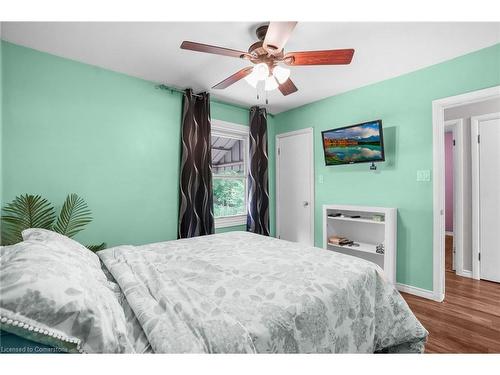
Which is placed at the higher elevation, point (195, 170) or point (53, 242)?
point (195, 170)

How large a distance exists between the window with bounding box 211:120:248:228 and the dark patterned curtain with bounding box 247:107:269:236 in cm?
14

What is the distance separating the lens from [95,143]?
2465 mm

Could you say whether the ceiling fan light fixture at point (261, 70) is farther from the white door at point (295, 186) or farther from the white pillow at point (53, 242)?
the white door at point (295, 186)

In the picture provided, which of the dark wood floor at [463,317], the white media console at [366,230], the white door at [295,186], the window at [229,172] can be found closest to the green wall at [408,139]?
the white media console at [366,230]

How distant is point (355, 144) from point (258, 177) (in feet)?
4.82

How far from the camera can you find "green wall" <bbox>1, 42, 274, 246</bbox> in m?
2.10

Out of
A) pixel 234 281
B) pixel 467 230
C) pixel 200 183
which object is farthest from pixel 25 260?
pixel 467 230

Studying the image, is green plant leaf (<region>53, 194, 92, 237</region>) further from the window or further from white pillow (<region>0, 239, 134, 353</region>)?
the window

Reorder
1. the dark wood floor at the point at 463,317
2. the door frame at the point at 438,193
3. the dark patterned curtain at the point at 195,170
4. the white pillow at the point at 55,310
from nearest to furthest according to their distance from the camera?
the white pillow at the point at 55,310
the dark wood floor at the point at 463,317
the door frame at the point at 438,193
the dark patterned curtain at the point at 195,170

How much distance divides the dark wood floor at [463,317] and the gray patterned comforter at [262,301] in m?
0.53

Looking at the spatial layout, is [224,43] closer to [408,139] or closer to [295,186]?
[408,139]

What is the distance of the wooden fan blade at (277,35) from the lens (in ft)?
4.47

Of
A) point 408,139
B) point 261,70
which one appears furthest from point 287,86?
point 408,139

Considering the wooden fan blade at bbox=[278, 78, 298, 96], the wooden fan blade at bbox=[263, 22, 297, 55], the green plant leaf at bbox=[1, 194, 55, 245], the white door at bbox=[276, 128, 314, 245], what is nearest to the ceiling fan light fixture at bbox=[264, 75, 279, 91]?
the wooden fan blade at bbox=[278, 78, 298, 96]
